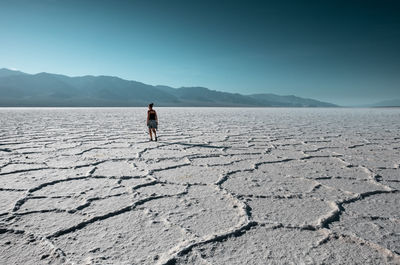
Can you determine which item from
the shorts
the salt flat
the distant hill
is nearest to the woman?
the shorts

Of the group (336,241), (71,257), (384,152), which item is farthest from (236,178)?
(384,152)

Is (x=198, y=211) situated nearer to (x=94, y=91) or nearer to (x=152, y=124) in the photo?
(x=152, y=124)

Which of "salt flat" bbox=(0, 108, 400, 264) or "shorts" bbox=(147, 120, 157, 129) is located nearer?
"salt flat" bbox=(0, 108, 400, 264)

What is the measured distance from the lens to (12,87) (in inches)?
3201

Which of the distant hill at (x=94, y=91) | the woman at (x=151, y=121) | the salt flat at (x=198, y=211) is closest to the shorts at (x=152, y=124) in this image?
the woman at (x=151, y=121)

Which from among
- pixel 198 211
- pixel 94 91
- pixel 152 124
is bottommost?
pixel 198 211

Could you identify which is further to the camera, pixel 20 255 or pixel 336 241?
pixel 336 241

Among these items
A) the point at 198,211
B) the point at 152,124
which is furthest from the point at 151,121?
the point at 198,211

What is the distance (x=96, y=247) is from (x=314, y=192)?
1457mm

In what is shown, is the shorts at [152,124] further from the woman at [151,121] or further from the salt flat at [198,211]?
the salt flat at [198,211]

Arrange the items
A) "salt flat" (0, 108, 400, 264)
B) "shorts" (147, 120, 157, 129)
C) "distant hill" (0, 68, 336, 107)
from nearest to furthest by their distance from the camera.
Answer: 1. "salt flat" (0, 108, 400, 264)
2. "shorts" (147, 120, 157, 129)
3. "distant hill" (0, 68, 336, 107)

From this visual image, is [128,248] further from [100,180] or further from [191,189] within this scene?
[100,180]

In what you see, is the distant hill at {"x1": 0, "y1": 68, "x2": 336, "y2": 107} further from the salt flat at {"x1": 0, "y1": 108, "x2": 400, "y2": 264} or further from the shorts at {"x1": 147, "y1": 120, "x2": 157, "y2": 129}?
the salt flat at {"x1": 0, "y1": 108, "x2": 400, "y2": 264}

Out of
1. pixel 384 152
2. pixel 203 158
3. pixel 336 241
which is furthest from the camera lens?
pixel 384 152
